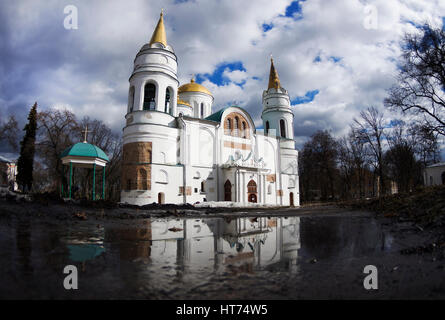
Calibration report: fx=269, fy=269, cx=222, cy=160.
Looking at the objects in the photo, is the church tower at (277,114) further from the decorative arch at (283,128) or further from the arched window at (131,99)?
the arched window at (131,99)

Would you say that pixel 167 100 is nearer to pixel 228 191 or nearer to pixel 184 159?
pixel 184 159

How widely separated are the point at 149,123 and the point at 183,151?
442cm

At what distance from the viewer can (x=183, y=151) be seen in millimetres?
27797

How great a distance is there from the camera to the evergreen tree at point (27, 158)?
31525mm

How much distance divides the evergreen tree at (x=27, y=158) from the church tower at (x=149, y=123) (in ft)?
44.8

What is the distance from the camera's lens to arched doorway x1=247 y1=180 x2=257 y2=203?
101 feet

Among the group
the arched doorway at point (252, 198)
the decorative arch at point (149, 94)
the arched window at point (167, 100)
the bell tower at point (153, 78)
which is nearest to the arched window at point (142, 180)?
the bell tower at point (153, 78)

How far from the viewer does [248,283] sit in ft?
9.21

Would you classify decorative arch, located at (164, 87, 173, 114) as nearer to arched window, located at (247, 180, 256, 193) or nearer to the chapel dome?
the chapel dome

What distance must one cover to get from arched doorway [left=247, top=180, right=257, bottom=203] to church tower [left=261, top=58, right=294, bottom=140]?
10.1m

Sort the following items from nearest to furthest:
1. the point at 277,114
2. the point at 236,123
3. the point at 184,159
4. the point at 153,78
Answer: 1. the point at 153,78
2. the point at 184,159
3. the point at 236,123
4. the point at 277,114

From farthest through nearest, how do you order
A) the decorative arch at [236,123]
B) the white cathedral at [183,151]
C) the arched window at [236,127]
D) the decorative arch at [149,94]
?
the arched window at [236,127] < the decorative arch at [236,123] < the decorative arch at [149,94] < the white cathedral at [183,151]

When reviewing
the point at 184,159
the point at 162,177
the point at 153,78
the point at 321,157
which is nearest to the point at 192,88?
the point at 153,78

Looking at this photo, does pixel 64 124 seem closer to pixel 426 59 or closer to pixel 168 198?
pixel 168 198
